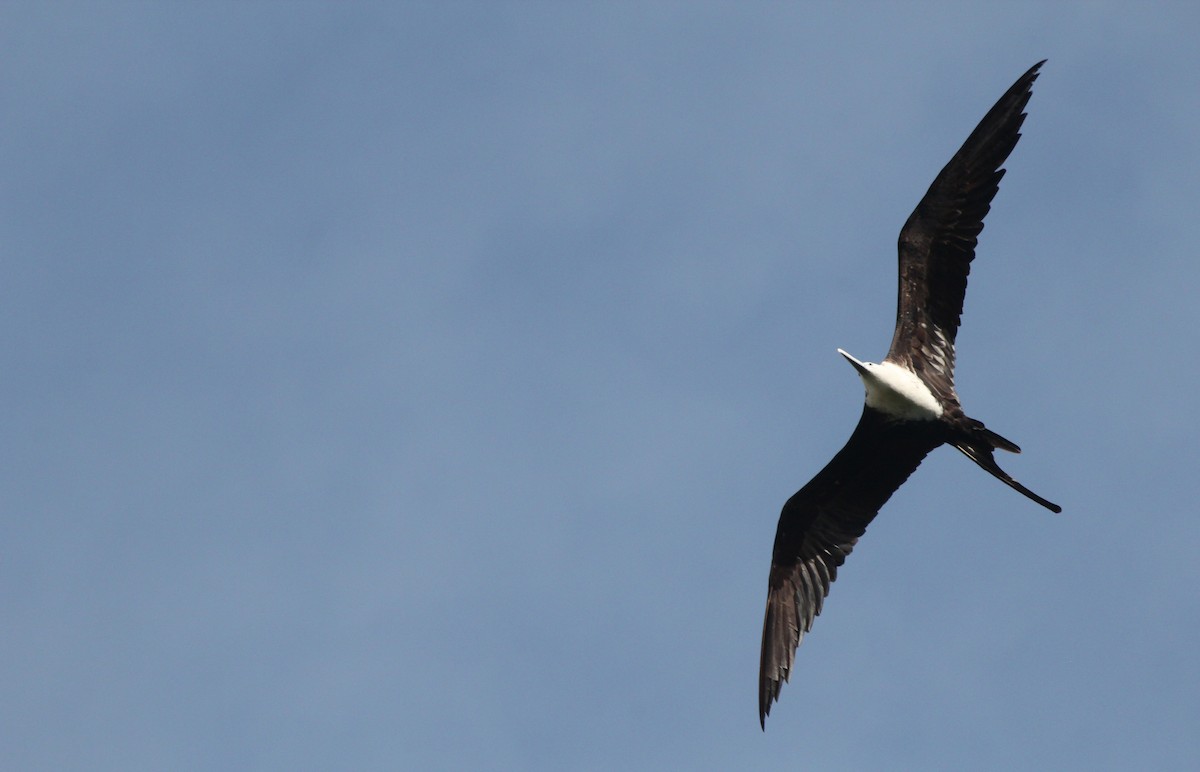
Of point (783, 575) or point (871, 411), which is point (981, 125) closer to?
point (871, 411)

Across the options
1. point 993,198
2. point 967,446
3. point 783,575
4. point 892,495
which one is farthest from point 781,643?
point 993,198

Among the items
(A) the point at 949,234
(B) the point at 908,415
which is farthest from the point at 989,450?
(A) the point at 949,234

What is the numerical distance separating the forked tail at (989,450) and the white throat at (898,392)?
52 centimetres

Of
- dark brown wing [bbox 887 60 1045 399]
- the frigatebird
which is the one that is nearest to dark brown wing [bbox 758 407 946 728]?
the frigatebird

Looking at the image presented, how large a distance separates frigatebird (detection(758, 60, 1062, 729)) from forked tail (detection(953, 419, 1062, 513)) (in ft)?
0.04

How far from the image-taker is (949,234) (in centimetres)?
1952

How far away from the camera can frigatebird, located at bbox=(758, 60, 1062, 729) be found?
19.4 m

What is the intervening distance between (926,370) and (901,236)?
1.91 m

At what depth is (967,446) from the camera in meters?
19.7

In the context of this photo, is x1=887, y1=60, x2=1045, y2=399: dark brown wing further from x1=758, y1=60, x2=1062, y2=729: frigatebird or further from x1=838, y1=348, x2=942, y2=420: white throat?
x1=838, y1=348, x2=942, y2=420: white throat

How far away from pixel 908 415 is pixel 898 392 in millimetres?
389

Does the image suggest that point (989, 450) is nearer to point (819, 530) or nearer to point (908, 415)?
point (908, 415)

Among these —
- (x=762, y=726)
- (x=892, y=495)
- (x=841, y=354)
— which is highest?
(x=841, y=354)

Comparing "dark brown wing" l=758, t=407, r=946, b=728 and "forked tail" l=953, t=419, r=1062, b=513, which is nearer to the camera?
"forked tail" l=953, t=419, r=1062, b=513
